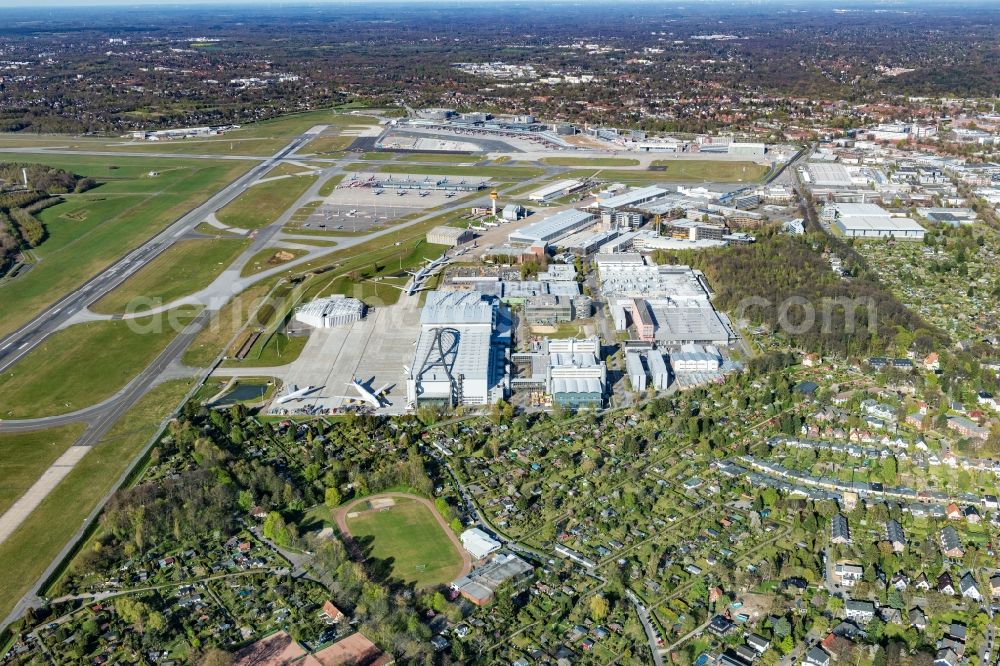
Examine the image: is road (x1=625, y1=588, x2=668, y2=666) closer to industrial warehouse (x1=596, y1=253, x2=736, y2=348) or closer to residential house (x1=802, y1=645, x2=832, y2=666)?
residential house (x1=802, y1=645, x2=832, y2=666)

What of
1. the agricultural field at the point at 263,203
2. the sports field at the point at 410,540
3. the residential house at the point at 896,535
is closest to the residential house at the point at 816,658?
the residential house at the point at 896,535

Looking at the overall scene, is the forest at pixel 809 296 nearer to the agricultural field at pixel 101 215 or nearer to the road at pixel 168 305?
the road at pixel 168 305

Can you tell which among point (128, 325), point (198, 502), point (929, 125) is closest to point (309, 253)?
point (128, 325)

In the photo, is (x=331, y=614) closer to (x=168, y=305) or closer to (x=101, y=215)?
(x=168, y=305)

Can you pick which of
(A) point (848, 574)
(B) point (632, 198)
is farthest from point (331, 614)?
(B) point (632, 198)

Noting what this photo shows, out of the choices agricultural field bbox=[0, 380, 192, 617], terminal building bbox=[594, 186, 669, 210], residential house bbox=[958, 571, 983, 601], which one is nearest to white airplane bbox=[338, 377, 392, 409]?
agricultural field bbox=[0, 380, 192, 617]

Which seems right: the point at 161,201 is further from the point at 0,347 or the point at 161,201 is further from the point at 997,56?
the point at 997,56

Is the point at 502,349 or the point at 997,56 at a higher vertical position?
the point at 997,56
